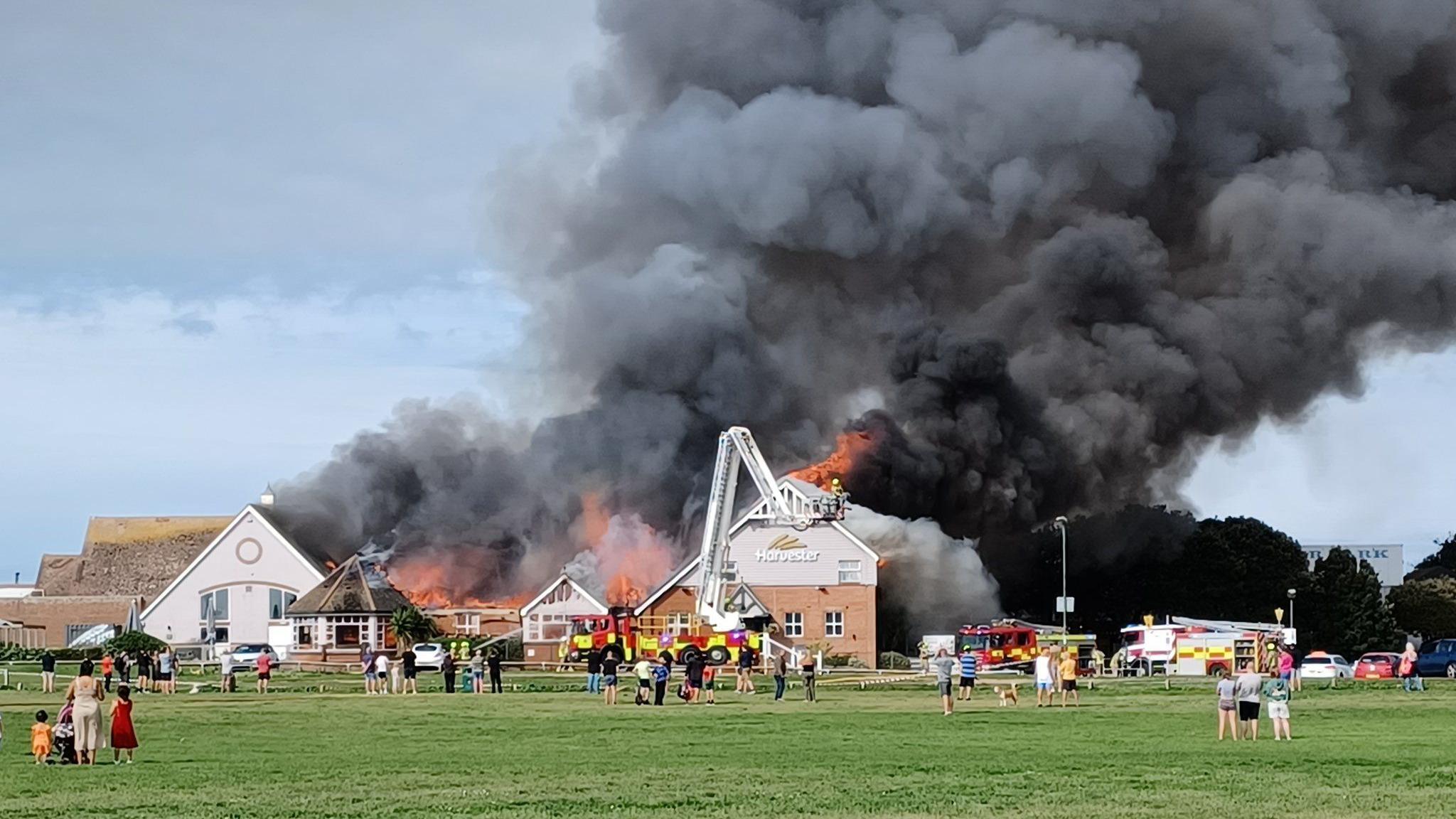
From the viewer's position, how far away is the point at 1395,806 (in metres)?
21.2

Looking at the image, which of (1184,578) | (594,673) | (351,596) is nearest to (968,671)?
(594,673)

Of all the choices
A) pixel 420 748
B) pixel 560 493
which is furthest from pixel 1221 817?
pixel 560 493

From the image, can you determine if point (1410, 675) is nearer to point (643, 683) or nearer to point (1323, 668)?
point (1323, 668)

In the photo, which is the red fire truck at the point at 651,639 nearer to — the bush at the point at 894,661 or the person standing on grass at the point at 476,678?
the bush at the point at 894,661

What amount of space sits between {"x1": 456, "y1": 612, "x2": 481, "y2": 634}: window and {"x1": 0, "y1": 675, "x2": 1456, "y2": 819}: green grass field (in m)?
40.9

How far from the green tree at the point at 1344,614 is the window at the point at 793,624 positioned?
3098 cm

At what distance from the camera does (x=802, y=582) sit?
81.1m

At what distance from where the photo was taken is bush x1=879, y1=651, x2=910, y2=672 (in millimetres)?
77125

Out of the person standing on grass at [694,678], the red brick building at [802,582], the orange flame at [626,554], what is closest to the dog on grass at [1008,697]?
the person standing on grass at [694,678]

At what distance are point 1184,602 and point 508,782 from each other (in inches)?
3050

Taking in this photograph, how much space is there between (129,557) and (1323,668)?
5928 cm

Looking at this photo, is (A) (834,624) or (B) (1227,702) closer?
(B) (1227,702)

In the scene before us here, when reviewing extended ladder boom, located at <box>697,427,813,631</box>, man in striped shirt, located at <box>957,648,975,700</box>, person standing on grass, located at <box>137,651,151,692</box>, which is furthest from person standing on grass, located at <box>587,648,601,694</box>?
extended ladder boom, located at <box>697,427,813,631</box>

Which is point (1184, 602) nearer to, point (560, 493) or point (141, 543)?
point (560, 493)
